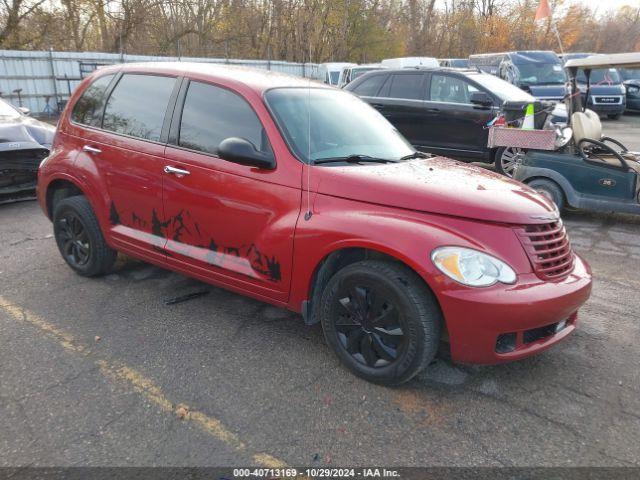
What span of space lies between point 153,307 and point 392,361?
2.01 metres

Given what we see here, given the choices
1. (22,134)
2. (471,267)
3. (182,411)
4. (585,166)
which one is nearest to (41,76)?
(22,134)

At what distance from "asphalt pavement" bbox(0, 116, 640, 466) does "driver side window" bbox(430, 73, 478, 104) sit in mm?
5502

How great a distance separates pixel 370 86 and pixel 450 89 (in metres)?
1.54

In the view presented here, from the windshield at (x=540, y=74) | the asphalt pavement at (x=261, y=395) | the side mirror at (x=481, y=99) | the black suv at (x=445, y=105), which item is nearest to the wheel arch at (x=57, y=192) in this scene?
the asphalt pavement at (x=261, y=395)

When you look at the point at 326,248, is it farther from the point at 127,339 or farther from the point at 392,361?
the point at 127,339

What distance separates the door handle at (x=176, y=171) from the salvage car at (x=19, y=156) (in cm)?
411

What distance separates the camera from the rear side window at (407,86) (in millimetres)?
9125

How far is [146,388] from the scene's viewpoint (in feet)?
9.48

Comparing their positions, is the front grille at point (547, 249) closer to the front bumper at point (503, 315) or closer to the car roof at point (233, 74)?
the front bumper at point (503, 315)

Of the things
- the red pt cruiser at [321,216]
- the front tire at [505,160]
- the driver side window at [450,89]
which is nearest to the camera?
the red pt cruiser at [321,216]

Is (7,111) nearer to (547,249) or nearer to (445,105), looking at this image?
(445,105)

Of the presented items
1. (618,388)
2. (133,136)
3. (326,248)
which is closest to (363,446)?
(326,248)

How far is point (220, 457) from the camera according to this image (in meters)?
2.37

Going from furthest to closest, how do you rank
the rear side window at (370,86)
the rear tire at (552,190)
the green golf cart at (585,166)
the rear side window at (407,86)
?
the rear side window at (370,86) < the rear side window at (407,86) < the rear tire at (552,190) < the green golf cart at (585,166)
